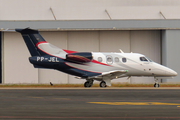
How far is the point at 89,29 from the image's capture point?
34.7m

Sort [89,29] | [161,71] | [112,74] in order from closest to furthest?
[112,74]
[161,71]
[89,29]

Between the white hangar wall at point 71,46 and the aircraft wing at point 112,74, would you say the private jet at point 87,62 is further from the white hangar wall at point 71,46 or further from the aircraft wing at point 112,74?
the white hangar wall at point 71,46

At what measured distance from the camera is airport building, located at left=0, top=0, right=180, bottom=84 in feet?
114

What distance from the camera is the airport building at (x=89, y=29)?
34656 millimetres

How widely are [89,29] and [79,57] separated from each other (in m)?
8.19

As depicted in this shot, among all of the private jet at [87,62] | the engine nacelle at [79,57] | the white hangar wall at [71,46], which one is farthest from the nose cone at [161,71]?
the white hangar wall at [71,46]

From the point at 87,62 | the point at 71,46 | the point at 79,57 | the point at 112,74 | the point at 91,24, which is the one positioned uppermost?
the point at 91,24

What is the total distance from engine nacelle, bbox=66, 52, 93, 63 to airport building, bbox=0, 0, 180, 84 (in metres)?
7.84

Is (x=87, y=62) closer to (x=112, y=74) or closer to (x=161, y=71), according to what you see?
(x=112, y=74)

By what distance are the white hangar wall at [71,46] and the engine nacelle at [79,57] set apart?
8.32 metres
